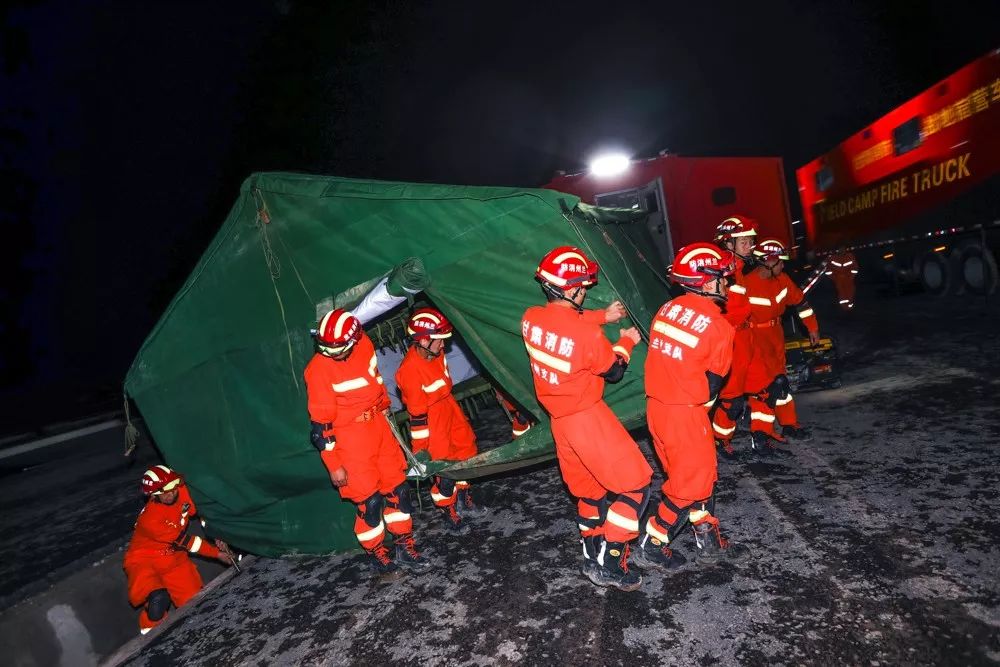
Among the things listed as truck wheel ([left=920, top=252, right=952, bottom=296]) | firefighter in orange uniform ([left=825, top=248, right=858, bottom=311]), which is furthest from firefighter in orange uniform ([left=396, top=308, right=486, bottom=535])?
truck wheel ([left=920, top=252, right=952, bottom=296])

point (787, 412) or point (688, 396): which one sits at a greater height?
point (688, 396)

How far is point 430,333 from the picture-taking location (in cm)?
465

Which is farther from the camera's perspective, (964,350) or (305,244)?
(964,350)

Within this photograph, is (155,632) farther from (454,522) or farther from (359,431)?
(454,522)

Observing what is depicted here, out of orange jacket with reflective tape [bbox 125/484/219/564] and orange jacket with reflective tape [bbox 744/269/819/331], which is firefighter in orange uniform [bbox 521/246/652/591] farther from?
orange jacket with reflective tape [bbox 125/484/219/564]

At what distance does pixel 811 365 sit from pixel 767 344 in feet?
5.86

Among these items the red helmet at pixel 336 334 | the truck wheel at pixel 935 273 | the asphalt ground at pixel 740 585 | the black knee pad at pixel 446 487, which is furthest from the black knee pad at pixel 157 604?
the truck wheel at pixel 935 273

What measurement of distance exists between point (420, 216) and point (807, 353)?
478 cm

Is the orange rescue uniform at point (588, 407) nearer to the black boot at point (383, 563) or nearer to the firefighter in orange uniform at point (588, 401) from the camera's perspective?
the firefighter in orange uniform at point (588, 401)

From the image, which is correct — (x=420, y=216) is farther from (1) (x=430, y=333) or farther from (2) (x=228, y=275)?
(2) (x=228, y=275)

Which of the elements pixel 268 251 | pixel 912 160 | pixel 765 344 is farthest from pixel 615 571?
pixel 912 160

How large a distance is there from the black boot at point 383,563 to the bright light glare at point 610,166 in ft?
30.3

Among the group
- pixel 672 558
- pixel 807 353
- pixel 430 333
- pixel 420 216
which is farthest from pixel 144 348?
pixel 807 353

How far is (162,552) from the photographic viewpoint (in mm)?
4660
